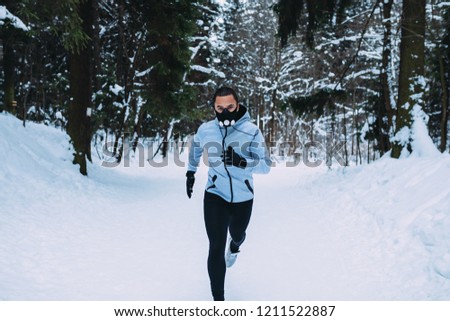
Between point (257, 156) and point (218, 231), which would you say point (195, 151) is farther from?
point (218, 231)

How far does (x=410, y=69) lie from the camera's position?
899 centimetres

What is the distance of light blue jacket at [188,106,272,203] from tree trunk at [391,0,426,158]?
620cm

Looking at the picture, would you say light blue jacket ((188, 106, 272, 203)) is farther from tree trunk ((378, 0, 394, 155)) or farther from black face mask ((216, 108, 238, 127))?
tree trunk ((378, 0, 394, 155))

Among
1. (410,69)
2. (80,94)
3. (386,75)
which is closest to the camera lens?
(410,69)

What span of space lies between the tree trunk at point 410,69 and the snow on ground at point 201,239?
54cm

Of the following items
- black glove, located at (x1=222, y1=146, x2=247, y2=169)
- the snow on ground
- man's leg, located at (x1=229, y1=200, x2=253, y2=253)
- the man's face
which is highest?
the man's face

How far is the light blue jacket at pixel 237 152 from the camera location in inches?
149

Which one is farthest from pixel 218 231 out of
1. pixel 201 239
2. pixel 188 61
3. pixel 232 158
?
pixel 188 61

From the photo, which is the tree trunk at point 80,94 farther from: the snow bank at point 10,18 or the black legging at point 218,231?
the black legging at point 218,231

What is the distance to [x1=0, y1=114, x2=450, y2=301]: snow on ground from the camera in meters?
4.08

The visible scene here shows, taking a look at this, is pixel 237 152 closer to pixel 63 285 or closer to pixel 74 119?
pixel 63 285

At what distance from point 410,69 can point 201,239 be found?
6.19m

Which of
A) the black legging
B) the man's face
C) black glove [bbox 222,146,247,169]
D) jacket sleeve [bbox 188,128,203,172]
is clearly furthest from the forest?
the black legging
